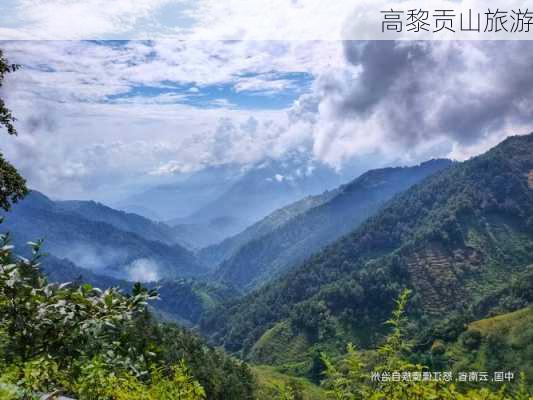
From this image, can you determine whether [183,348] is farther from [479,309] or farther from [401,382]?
[479,309]

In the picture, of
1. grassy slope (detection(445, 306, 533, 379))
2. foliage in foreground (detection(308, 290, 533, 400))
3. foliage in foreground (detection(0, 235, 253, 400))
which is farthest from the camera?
grassy slope (detection(445, 306, 533, 379))

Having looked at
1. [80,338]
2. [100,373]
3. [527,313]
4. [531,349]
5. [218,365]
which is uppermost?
[527,313]

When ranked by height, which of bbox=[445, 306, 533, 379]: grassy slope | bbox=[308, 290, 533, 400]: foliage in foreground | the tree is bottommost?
bbox=[308, 290, 533, 400]: foliage in foreground

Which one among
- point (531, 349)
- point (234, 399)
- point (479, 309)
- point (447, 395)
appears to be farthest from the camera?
point (479, 309)

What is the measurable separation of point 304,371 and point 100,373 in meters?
205

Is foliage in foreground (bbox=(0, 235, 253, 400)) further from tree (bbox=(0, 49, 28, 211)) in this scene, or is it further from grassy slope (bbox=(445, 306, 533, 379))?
grassy slope (bbox=(445, 306, 533, 379))

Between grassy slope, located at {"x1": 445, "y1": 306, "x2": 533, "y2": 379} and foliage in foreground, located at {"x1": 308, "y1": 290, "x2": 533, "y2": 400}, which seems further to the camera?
grassy slope, located at {"x1": 445, "y1": 306, "x2": 533, "y2": 379}

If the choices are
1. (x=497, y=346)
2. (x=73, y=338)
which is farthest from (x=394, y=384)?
(x=497, y=346)

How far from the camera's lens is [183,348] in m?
107

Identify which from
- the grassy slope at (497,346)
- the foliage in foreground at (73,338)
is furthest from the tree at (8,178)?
the grassy slope at (497,346)

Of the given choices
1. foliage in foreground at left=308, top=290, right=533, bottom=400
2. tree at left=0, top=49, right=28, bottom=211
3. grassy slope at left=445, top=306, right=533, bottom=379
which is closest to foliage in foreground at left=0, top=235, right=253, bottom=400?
foliage in foreground at left=308, top=290, right=533, bottom=400

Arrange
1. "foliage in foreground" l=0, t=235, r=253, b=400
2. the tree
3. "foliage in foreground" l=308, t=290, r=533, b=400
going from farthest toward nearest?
the tree < "foliage in foreground" l=0, t=235, r=253, b=400 < "foliage in foreground" l=308, t=290, r=533, b=400

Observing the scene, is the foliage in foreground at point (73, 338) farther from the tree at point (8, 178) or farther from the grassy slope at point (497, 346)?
the grassy slope at point (497, 346)

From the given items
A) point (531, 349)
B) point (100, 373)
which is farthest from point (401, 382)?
point (531, 349)
